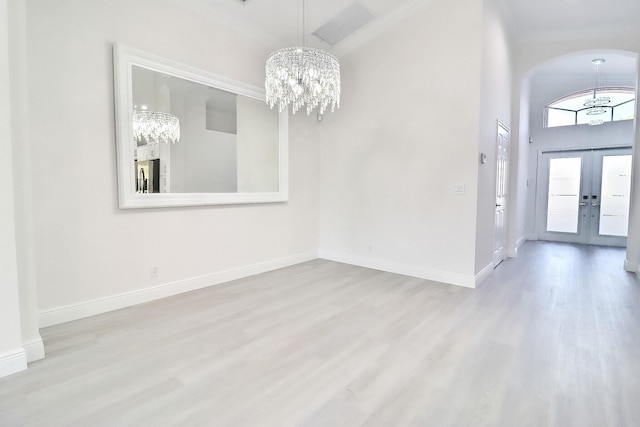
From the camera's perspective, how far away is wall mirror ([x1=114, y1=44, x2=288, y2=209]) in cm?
302

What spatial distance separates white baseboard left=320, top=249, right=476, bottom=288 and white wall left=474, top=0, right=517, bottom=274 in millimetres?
214

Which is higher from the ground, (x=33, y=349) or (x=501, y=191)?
(x=501, y=191)

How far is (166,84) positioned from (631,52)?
259 inches

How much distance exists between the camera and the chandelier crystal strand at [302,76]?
3.15 meters

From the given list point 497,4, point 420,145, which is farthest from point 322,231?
point 497,4

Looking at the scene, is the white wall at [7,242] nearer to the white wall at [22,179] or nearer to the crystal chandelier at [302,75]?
the white wall at [22,179]

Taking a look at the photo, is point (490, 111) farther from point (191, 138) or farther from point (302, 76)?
point (191, 138)

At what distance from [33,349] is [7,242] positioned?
31.4 inches

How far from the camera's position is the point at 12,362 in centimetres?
195

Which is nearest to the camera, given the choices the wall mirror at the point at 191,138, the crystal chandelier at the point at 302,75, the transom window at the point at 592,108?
the wall mirror at the point at 191,138

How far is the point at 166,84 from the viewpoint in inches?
130

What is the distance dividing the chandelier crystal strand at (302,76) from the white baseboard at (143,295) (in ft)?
7.50

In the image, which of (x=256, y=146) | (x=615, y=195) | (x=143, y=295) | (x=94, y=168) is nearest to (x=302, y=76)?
(x=256, y=146)

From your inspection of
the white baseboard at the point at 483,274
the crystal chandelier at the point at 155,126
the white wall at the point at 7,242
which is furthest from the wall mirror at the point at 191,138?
the white baseboard at the point at 483,274
